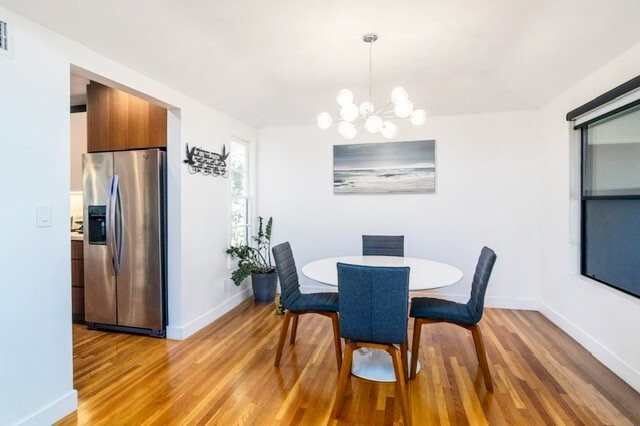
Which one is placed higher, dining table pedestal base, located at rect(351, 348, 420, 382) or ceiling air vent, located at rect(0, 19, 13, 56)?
ceiling air vent, located at rect(0, 19, 13, 56)

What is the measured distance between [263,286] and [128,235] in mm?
1676

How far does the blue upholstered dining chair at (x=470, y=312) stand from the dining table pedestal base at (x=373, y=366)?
7.4 inches

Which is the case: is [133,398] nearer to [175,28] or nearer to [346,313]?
[346,313]

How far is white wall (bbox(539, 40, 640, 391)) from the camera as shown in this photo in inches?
94.3

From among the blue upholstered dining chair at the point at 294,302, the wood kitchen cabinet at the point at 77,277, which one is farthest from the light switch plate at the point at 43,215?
the wood kitchen cabinet at the point at 77,277

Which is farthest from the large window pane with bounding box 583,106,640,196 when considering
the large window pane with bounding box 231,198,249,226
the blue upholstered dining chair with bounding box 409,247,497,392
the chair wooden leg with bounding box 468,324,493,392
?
the large window pane with bounding box 231,198,249,226

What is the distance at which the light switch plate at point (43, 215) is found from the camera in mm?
1934

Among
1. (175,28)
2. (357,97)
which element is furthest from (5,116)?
(357,97)

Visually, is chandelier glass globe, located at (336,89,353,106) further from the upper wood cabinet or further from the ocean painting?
the ocean painting

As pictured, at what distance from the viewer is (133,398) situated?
2.19 meters

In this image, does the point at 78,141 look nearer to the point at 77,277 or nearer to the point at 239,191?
the point at 77,277

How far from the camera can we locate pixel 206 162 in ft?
11.5

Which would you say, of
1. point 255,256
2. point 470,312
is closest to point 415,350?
point 470,312

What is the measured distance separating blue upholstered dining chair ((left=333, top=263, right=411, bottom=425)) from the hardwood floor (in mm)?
293
